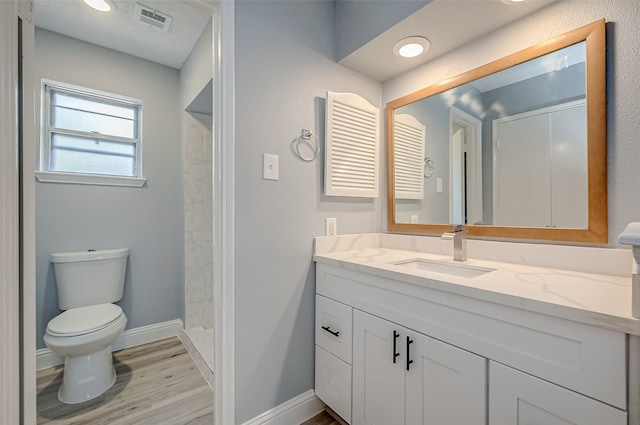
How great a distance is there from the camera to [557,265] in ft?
3.55

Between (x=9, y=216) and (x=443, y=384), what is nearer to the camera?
(x=9, y=216)

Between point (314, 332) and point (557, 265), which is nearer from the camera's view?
point (557, 265)

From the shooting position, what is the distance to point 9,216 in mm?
803

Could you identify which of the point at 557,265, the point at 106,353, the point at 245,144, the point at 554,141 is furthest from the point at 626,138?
the point at 106,353

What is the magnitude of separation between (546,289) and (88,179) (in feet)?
9.00

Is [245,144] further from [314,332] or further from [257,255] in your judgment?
[314,332]

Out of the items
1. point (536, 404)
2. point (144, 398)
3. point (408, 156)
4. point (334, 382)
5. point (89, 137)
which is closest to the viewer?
point (536, 404)

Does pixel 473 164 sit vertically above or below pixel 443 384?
above

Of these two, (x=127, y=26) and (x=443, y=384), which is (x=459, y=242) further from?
(x=127, y=26)

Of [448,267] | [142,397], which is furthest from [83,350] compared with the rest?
[448,267]

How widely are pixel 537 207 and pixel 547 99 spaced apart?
458 mm

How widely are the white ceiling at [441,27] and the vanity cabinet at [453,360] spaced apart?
118 centimetres

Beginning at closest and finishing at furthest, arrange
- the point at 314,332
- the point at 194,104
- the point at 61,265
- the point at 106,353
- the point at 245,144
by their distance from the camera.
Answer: the point at 245,144 → the point at 314,332 → the point at 106,353 → the point at 61,265 → the point at 194,104

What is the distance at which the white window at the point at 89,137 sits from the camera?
1.94m
